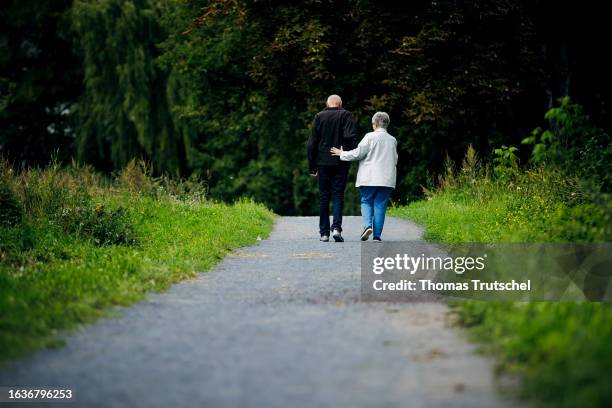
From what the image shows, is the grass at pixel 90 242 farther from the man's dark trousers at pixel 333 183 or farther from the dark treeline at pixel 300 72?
the dark treeline at pixel 300 72

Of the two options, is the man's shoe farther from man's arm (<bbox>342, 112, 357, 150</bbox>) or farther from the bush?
the bush

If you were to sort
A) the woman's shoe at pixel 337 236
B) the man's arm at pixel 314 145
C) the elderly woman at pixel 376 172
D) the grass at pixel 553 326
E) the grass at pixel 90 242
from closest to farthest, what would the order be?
1. the grass at pixel 553 326
2. the grass at pixel 90 242
3. the elderly woman at pixel 376 172
4. the woman's shoe at pixel 337 236
5. the man's arm at pixel 314 145

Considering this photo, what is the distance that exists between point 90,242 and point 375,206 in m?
3.99

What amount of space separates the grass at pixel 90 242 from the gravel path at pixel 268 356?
11.5 inches

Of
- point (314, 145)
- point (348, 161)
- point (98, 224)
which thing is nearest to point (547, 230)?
point (348, 161)

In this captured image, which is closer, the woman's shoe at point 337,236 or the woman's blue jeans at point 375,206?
the woman's blue jeans at point 375,206

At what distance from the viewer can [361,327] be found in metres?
6.00

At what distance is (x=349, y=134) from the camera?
41.7 feet

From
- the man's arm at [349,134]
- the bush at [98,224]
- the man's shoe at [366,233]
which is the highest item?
the man's arm at [349,134]

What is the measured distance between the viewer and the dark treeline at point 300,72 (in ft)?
67.4

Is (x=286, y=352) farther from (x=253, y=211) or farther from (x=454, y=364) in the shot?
(x=253, y=211)

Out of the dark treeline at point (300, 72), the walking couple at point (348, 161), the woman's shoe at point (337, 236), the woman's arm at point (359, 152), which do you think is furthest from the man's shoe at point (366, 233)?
the dark treeline at point (300, 72)

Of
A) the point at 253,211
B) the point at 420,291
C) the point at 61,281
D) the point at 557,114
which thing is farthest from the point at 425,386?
the point at 253,211

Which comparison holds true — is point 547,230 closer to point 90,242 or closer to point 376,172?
point 376,172
